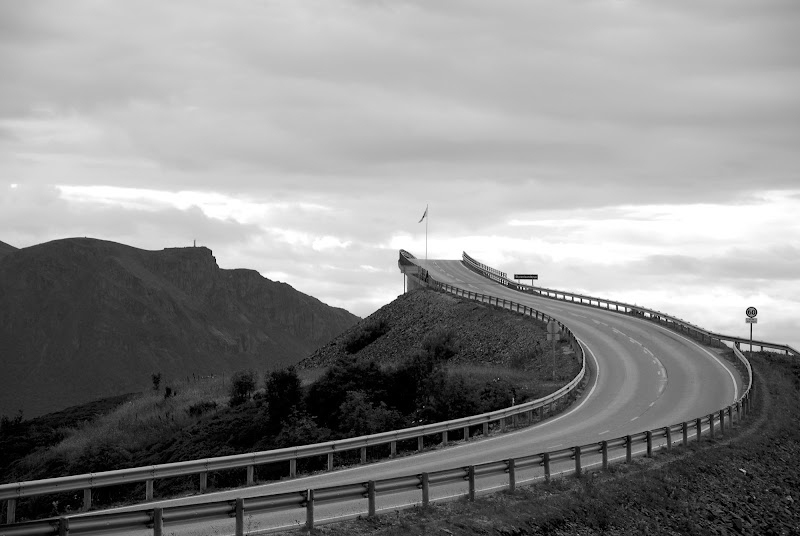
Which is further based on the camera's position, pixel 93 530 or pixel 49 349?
pixel 49 349

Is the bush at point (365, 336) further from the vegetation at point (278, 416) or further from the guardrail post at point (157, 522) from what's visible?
the guardrail post at point (157, 522)

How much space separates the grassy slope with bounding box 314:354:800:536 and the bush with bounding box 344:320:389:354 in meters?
47.2

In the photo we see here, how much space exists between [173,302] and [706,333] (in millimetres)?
144513

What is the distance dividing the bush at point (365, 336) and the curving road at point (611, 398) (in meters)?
13.8

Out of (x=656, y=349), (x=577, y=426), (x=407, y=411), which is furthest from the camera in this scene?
(x=656, y=349)

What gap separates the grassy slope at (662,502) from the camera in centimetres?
2077

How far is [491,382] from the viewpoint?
4750cm

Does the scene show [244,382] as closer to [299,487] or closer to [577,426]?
[577,426]

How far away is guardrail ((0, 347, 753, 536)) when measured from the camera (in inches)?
645

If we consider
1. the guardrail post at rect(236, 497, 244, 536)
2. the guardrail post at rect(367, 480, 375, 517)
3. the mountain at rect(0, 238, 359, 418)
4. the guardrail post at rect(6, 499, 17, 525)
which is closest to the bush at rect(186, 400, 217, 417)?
the guardrail post at rect(6, 499, 17, 525)

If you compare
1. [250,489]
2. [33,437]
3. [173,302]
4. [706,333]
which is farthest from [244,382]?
[173,302]

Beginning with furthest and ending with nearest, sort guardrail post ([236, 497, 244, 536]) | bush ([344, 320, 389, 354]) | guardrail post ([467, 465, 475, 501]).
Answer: bush ([344, 320, 389, 354]), guardrail post ([467, 465, 475, 501]), guardrail post ([236, 497, 244, 536])

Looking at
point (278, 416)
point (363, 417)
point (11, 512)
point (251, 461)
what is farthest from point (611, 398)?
point (11, 512)

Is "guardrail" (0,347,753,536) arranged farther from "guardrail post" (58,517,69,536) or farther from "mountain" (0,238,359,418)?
"mountain" (0,238,359,418)
